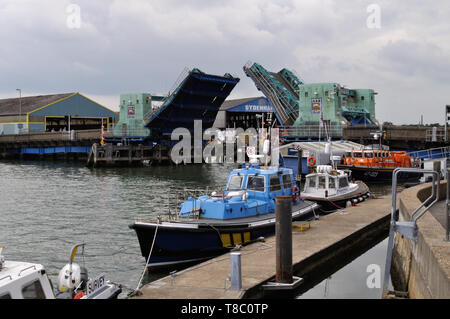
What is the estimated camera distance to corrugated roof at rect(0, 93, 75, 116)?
237 ft

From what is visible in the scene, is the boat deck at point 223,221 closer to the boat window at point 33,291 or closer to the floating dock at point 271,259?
the floating dock at point 271,259

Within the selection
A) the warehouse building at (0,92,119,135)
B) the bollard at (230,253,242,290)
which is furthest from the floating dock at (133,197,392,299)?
the warehouse building at (0,92,119,135)

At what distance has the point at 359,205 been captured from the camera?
70.3 ft

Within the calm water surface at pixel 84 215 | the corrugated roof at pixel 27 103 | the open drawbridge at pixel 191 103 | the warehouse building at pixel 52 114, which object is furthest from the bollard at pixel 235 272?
the corrugated roof at pixel 27 103

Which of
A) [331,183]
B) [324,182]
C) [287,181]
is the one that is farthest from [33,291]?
[331,183]

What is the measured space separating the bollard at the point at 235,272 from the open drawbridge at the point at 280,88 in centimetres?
4408

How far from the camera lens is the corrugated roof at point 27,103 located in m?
72.4

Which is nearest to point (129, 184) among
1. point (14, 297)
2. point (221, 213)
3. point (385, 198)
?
point (385, 198)

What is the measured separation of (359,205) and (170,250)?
1128 centimetres

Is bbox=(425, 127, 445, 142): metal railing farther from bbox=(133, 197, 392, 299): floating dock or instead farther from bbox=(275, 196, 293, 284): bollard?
bbox=(275, 196, 293, 284): bollard

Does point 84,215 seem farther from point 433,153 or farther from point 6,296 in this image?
point 433,153

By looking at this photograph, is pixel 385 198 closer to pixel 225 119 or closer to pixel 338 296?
pixel 338 296

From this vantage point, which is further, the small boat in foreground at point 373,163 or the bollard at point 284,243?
the small boat in foreground at point 373,163

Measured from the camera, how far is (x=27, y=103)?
7688 cm
